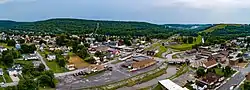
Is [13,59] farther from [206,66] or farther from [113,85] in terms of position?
[206,66]

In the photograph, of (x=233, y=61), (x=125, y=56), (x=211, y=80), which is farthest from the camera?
(x=125, y=56)

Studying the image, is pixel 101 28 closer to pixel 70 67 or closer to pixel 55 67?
pixel 70 67

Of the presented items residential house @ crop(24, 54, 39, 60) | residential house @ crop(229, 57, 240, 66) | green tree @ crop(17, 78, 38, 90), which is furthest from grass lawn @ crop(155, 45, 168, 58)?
green tree @ crop(17, 78, 38, 90)

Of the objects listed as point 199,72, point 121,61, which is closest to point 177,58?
point 121,61

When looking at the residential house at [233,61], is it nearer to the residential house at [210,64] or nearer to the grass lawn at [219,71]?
the residential house at [210,64]

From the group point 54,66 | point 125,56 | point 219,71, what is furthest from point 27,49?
point 219,71

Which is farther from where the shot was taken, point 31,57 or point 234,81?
point 31,57

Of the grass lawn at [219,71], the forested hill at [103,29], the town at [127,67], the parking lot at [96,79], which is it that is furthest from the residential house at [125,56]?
the forested hill at [103,29]
